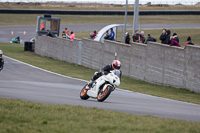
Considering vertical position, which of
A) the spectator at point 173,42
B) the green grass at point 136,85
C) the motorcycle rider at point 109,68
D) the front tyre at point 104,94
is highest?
the spectator at point 173,42

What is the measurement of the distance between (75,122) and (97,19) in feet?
191

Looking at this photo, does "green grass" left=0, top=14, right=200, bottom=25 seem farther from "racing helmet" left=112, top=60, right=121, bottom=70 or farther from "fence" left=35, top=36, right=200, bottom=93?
"racing helmet" left=112, top=60, right=121, bottom=70

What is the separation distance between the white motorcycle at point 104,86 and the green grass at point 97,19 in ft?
155

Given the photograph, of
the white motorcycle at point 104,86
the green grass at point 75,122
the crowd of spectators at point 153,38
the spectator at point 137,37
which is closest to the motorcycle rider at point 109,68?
the white motorcycle at point 104,86

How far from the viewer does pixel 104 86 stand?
12.4m

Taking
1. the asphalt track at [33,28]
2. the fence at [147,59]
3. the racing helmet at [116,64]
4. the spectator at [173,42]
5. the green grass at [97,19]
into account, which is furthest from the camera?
the green grass at [97,19]

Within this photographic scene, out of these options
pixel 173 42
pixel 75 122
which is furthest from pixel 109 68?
pixel 173 42

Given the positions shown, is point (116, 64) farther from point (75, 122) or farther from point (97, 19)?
point (97, 19)

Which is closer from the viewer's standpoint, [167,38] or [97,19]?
[167,38]

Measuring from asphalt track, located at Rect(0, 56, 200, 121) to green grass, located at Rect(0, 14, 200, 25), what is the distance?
35.3 meters

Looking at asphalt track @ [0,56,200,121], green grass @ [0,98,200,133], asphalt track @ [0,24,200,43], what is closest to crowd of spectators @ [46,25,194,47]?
asphalt track @ [0,56,200,121]

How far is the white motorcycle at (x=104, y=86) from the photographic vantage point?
12.2 m

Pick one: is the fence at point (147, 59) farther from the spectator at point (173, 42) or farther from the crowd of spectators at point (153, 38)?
the crowd of spectators at point (153, 38)

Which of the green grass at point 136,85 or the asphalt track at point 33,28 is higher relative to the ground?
the asphalt track at point 33,28
